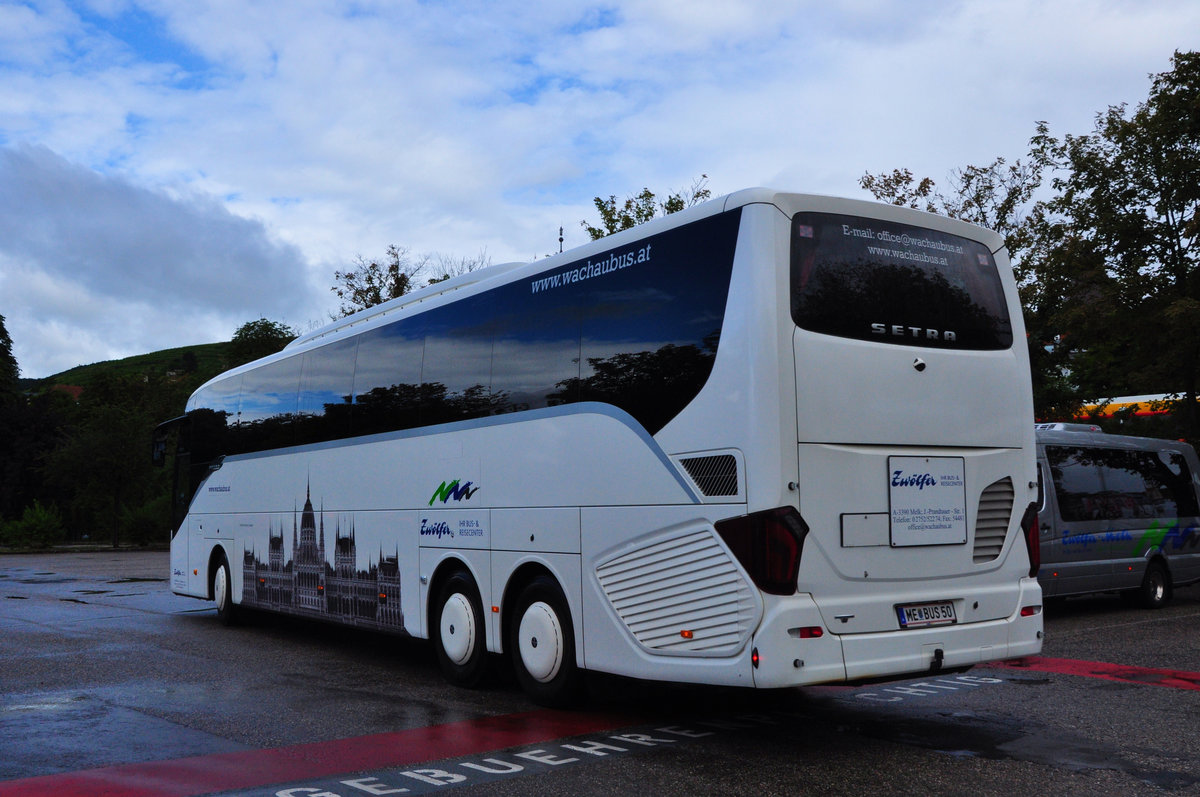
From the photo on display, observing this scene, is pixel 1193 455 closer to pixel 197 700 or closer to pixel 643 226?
pixel 643 226

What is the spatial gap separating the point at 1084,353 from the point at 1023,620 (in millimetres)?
23850

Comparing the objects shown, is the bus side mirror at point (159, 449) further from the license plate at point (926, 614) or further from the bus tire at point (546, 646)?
the license plate at point (926, 614)

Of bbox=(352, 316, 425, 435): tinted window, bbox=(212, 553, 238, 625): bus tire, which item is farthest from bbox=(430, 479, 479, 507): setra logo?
bbox=(212, 553, 238, 625): bus tire

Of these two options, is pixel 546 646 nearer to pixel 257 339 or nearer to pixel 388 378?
pixel 388 378

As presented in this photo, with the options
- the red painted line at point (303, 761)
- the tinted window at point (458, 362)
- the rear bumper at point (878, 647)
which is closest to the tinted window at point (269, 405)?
the tinted window at point (458, 362)

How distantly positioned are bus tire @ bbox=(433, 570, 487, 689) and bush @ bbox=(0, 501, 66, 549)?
4231cm

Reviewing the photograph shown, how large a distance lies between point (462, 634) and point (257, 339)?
86288 millimetres

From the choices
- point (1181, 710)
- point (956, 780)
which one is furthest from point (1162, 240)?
point (956, 780)

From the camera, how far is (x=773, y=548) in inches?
271

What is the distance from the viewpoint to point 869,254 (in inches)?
307

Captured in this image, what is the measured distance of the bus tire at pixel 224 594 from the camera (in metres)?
16.1

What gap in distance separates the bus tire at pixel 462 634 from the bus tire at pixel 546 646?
0.72m

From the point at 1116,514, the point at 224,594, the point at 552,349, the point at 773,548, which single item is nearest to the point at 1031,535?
the point at 773,548

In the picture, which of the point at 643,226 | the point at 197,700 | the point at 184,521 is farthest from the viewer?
the point at 184,521
